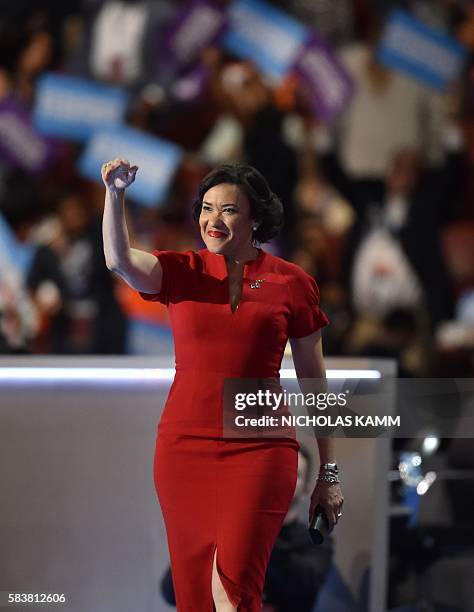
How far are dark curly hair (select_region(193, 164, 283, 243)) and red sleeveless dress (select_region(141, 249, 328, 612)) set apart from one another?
168mm

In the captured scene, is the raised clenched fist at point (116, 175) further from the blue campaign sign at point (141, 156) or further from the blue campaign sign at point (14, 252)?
the blue campaign sign at point (14, 252)

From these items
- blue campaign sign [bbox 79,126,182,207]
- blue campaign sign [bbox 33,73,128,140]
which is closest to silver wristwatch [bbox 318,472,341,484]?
blue campaign sign [bbox 79,126,182,207]

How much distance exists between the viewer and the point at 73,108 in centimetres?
834

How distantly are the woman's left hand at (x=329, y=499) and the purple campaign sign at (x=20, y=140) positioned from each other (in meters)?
5.53

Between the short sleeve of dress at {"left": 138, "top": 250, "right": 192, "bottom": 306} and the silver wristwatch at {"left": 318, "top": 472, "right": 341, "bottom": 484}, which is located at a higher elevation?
the short sleeve of dress at {"left": 138, "top": 250, "right": 192, "bottom": 306}

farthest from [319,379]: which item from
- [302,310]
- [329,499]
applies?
[329,499]

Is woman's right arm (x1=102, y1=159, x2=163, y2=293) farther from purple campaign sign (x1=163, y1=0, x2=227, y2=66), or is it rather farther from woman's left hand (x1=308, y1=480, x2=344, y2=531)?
purple campaign sign (x1=163, y1=0, x2=227, y2=66)

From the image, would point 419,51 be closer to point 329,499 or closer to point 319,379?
point 319,379

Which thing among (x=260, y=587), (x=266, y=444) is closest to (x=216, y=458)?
(x=266, y=444)

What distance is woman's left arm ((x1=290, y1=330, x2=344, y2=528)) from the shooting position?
330 centimetres

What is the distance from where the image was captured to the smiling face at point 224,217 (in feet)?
10.6

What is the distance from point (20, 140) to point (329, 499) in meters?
5.63

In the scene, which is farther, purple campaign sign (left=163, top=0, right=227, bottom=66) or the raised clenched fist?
purple campaign sign (left=163, top=0, right=227, bottom=66)

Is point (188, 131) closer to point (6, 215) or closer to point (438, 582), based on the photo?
point (6, 215)
